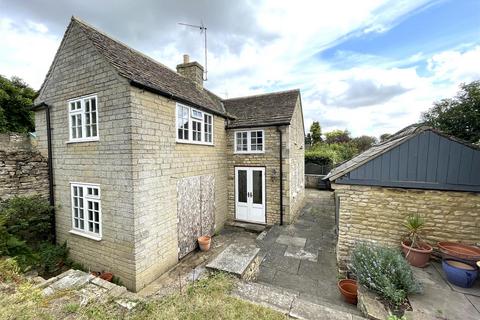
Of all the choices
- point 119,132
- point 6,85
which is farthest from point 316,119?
point 6,85

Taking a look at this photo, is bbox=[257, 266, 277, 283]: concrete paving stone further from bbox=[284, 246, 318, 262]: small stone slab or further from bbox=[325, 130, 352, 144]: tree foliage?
bbox=[325, 130, 352, 144]: tree foliage

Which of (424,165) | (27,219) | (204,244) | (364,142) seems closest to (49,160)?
(27,219)

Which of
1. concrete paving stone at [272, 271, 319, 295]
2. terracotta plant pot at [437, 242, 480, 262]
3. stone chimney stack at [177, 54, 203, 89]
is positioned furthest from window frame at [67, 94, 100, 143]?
terracotta plant pot at [437, 242, 480, 262]

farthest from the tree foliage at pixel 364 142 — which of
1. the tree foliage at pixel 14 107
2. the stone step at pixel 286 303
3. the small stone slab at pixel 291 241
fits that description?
the tree foliage at pixel 14 107

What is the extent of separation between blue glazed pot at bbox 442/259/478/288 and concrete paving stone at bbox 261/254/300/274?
140 inches

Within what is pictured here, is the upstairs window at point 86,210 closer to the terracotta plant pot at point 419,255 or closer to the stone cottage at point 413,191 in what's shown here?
the stone cottage at point 413,191

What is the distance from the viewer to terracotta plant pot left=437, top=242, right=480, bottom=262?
4.24m

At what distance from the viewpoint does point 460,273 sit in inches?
157

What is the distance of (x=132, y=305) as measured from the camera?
3.37m

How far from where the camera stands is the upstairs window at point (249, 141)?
991cm

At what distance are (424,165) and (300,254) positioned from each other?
472 centimetres

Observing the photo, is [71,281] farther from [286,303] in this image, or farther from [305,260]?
[305,260]

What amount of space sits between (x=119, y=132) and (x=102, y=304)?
406 centimetres

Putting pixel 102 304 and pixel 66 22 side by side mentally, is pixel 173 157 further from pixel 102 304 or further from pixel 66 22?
pixel 66 22
